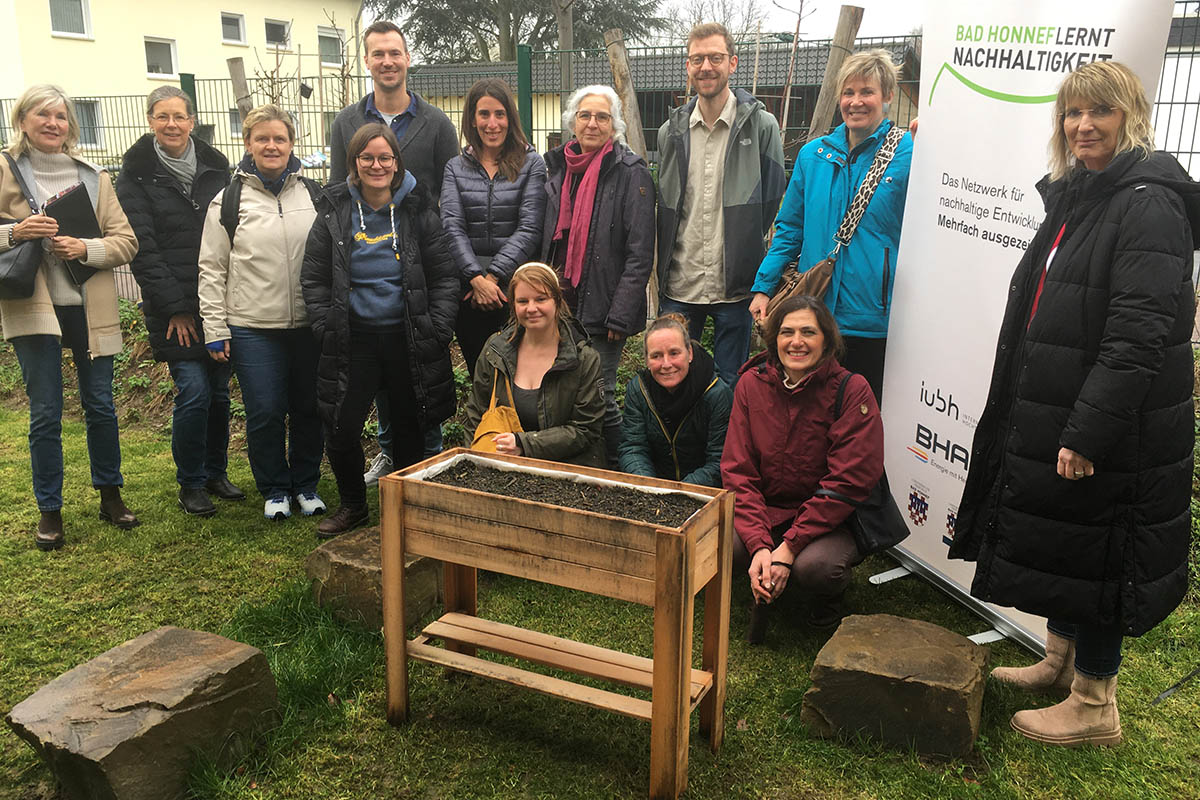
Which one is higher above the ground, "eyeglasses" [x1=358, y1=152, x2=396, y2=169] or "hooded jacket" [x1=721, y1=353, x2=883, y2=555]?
"eyeglasses" [x1=358, y1=152, x2=396, y2=169]

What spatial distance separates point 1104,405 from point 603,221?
257cm

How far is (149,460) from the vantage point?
6.44 meters

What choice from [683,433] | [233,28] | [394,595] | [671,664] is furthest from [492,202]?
[233,28]

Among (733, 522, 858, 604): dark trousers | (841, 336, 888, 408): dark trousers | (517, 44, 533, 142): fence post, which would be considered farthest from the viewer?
(517, 44, 533, 142): fence post

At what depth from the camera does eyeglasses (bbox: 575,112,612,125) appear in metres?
4.52

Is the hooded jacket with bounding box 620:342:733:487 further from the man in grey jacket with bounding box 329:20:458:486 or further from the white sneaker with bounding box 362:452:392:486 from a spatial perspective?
the white sneaker with bounding box 362:452:392:486

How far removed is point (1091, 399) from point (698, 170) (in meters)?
2.44

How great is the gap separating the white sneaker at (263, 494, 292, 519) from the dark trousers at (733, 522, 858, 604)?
2639 millimetres

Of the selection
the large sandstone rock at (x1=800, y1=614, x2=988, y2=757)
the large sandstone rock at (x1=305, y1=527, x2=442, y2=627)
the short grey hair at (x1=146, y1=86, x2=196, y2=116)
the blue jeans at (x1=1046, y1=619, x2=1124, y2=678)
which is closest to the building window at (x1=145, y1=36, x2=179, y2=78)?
the short grey hair at (x1=146, y1=86, x2=196, y2=116)

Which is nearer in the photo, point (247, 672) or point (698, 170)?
point (247, 672)

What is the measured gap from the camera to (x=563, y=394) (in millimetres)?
4242

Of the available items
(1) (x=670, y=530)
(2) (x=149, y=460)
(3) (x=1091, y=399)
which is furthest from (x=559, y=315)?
(2) (x=149, y=460)

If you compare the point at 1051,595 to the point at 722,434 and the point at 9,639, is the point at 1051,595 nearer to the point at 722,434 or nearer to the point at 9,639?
the point at 722,434

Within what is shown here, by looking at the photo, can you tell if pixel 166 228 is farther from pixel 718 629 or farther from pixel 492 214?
pixel 718 629
